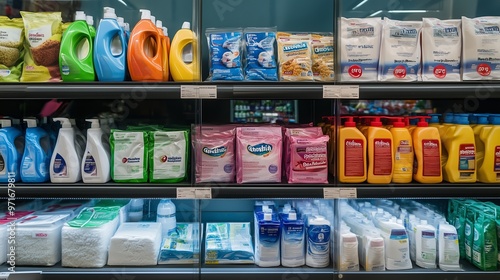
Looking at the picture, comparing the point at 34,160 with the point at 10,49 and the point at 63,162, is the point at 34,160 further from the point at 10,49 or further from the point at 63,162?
the point at 10,49

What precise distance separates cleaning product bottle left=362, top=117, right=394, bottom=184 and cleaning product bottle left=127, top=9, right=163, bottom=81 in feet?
4.32

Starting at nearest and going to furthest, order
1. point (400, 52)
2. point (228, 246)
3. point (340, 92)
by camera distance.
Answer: point (340, 92) < point (400, 52) < point (228, 246)

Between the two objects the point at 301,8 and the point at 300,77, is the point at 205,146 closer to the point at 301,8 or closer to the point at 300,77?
the point at 300,77

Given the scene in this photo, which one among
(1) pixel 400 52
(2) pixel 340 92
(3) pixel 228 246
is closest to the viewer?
(2) pixel 340 92

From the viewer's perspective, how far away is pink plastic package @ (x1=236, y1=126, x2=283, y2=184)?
213 cm

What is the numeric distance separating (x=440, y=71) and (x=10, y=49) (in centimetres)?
260

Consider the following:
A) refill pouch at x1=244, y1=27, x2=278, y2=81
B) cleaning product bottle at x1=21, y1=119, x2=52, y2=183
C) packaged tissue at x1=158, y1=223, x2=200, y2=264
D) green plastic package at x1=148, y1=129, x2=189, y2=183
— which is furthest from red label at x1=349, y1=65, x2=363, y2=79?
cleaning product bottle at x1=21, y1=119, x2=52, y2=183

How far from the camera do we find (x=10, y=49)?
7.08ft

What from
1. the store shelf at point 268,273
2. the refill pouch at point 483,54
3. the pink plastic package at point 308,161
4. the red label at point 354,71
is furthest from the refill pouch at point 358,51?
the store shelf at point 268,273

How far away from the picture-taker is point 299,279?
7.00ft

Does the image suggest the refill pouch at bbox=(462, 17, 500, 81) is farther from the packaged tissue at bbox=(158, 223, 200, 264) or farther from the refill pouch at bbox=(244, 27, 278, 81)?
the packaged tissue at bbox=(158, 223, 200, 264)

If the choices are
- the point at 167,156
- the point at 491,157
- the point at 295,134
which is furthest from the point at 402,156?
the point at 167,156

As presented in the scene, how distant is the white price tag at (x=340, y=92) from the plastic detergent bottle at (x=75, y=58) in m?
1.37

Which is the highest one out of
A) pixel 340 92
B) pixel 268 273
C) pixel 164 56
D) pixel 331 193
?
pixel 164 56
